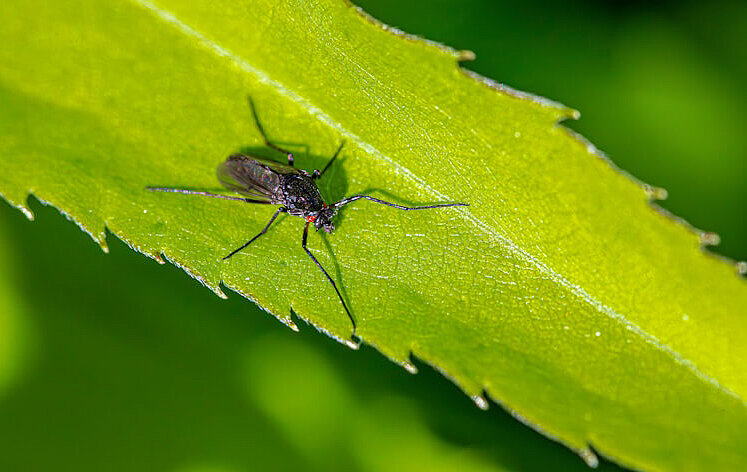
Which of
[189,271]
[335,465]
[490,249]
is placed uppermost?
[490,249]

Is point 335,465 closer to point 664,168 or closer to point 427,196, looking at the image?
point 427,196

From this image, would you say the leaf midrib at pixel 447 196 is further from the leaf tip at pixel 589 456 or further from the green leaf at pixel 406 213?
the leaf tip at pixel 589 456

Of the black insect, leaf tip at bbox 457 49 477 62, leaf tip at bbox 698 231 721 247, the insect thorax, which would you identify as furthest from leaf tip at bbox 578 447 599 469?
leaf tip at bbox 457 49 477 62

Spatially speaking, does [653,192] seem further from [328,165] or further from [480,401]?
[328,165]

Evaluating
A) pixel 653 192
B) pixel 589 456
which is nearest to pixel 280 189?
pixel 653 192

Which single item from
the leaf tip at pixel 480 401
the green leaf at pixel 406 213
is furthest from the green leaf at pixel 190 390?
the leaf tip at pixel 480 401

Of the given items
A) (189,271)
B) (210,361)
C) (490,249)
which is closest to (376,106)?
(490,249)

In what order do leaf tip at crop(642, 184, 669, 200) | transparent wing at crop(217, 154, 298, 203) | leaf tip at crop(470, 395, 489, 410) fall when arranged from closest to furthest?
leaf tip at crop(470, 395, 489, 410) < leaf tip at crop(642, 184, 669, 200) < transparent wing at crop(217, 154, 298, 203)

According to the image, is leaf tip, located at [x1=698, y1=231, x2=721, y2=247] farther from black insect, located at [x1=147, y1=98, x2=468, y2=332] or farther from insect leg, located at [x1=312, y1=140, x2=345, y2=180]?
insect leg, located at [x1=312, y1=140, x2=345, y2=180]
